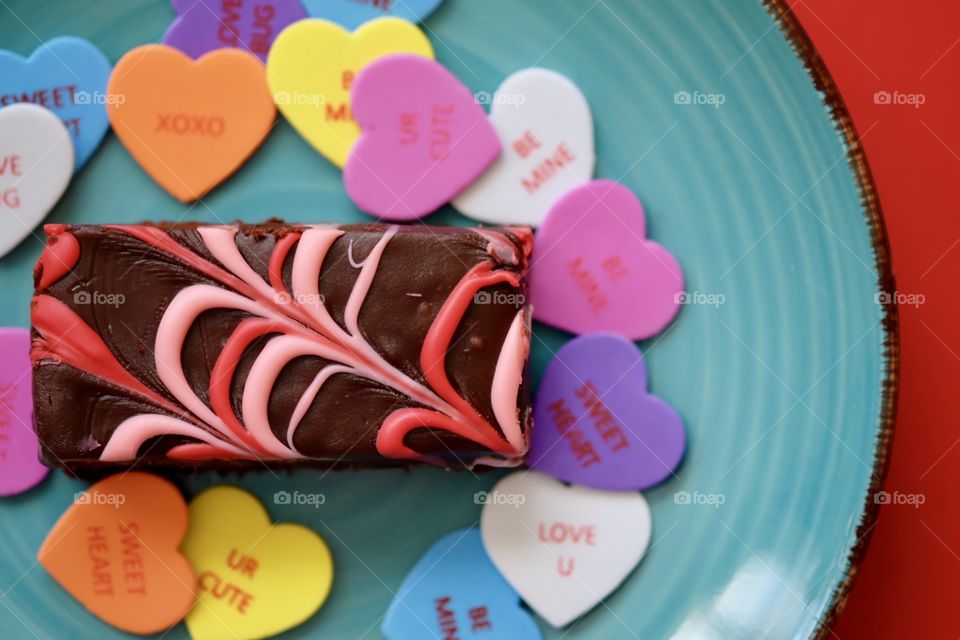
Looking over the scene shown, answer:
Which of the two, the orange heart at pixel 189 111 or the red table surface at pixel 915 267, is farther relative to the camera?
the red table surface at pixel 915 267

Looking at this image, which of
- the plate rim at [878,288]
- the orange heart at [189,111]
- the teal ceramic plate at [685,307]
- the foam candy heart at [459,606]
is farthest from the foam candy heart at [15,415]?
the plate rim at [878,288]

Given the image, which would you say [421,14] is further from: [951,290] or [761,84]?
[951,290]

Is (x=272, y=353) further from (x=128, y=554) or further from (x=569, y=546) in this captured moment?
(x=569, y=546)

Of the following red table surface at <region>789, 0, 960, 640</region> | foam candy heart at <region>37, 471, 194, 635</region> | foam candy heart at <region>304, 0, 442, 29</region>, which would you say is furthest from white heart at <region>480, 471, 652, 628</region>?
foam candy heart at <region>304, 0, 442, 29</region>

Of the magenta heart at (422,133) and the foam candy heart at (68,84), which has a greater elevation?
the magenta heart at (422,133)

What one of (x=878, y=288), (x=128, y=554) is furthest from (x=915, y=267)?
(x=128, y=554)

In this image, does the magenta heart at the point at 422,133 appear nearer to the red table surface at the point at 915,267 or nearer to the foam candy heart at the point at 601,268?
the foam candy heart at the point at 601,268

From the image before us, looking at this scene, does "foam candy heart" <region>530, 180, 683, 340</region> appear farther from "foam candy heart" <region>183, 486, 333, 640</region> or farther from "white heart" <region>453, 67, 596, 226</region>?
"foam candy heart" <region>183, 486, 333, 640</region>

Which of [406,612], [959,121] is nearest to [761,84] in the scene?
[959,121]
